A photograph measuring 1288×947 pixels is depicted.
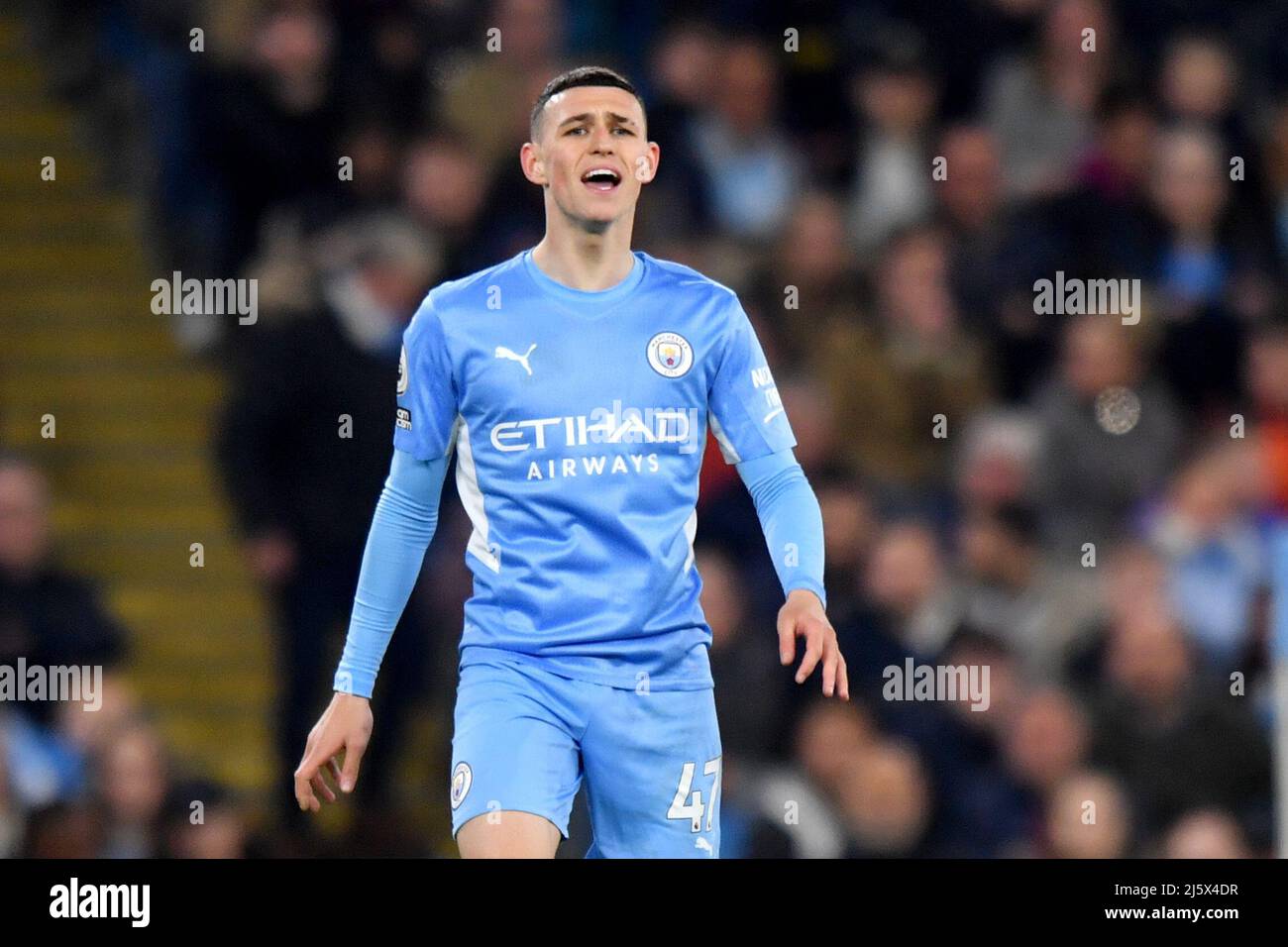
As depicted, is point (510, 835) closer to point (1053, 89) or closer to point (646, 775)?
point (646, 775)

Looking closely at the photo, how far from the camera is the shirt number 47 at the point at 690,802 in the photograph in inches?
177

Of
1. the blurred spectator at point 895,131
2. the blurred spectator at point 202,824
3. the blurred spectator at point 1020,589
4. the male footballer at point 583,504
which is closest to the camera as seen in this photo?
the male footballer at point 583,504

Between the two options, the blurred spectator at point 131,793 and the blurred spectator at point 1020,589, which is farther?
the blurred spectator at point 1020,589

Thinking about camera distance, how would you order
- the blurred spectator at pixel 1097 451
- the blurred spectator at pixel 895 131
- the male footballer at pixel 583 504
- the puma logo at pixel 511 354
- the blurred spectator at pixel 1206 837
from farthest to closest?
1. the blurred spectator at pixel 895 131
2. the blurred spectator at pixel 1097 451
3. the blurred spectator at pixel 1206 837
4. the puma logo at pixel 511 354
5. the male footballer at pixel 583 504

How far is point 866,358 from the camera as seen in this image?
7.77 metres

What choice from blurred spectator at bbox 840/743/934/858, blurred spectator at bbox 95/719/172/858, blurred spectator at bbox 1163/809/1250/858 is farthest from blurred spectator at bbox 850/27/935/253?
blurred spectator at bbox 95/719/172/858

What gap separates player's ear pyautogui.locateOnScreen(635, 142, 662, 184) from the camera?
4621mm

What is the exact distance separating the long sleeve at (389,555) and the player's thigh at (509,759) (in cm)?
27

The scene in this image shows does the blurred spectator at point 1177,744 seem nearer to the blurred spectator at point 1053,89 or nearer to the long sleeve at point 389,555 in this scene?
the blurred spectator at point 1053,89

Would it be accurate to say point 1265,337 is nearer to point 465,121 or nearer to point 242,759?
point 465,121

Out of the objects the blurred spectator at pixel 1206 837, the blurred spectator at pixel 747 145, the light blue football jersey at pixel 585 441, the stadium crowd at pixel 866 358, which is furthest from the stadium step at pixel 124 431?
the light blue football jersey at pixel 585 441

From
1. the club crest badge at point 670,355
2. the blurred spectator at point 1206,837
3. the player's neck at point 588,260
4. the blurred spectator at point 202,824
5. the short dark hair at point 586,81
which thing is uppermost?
the short dark hair at point 586,81

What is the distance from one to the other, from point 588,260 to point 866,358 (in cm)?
325

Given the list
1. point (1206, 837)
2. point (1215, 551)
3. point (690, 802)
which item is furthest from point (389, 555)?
point (1215, 551)
